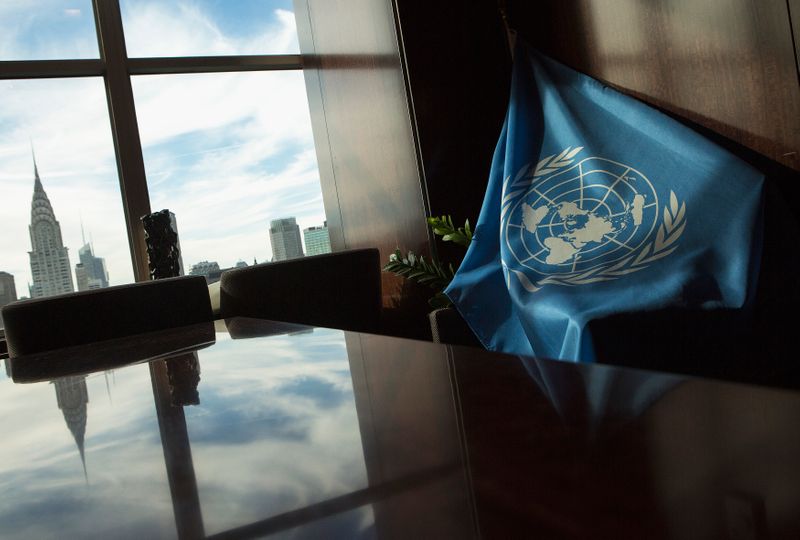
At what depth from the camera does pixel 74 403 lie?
0.47 meters

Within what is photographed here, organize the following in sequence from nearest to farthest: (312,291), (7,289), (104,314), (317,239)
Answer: (104,314), (312,291), (7,289), (317,239)

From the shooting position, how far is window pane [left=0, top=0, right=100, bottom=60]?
13.1 ft

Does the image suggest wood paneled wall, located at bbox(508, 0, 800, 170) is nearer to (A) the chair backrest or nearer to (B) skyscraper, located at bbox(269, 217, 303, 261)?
(A) the chair backrest

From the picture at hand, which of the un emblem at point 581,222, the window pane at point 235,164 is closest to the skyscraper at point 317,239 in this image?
the window pane at point 235,164

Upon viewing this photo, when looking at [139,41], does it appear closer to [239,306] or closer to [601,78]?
[239,306]

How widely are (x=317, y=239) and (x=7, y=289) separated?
1.92m

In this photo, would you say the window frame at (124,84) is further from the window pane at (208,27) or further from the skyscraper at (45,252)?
the skyscraper at (45,252)

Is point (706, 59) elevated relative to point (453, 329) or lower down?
elevated

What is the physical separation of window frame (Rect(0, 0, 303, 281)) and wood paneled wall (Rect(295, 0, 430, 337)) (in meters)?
1.05

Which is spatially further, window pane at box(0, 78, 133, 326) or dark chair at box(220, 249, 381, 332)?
window pane at box(0, 78, 133, 326)

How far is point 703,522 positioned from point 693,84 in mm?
2140

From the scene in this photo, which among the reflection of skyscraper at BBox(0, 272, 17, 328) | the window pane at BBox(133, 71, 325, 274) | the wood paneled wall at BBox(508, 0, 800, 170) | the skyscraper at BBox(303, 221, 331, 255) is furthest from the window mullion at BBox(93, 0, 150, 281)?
the wood paneled wall at BBox(508, 0, 800, 170)

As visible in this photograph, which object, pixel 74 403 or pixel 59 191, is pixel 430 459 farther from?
pixel 59 191

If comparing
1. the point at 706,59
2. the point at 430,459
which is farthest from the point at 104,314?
the point at 706,59
